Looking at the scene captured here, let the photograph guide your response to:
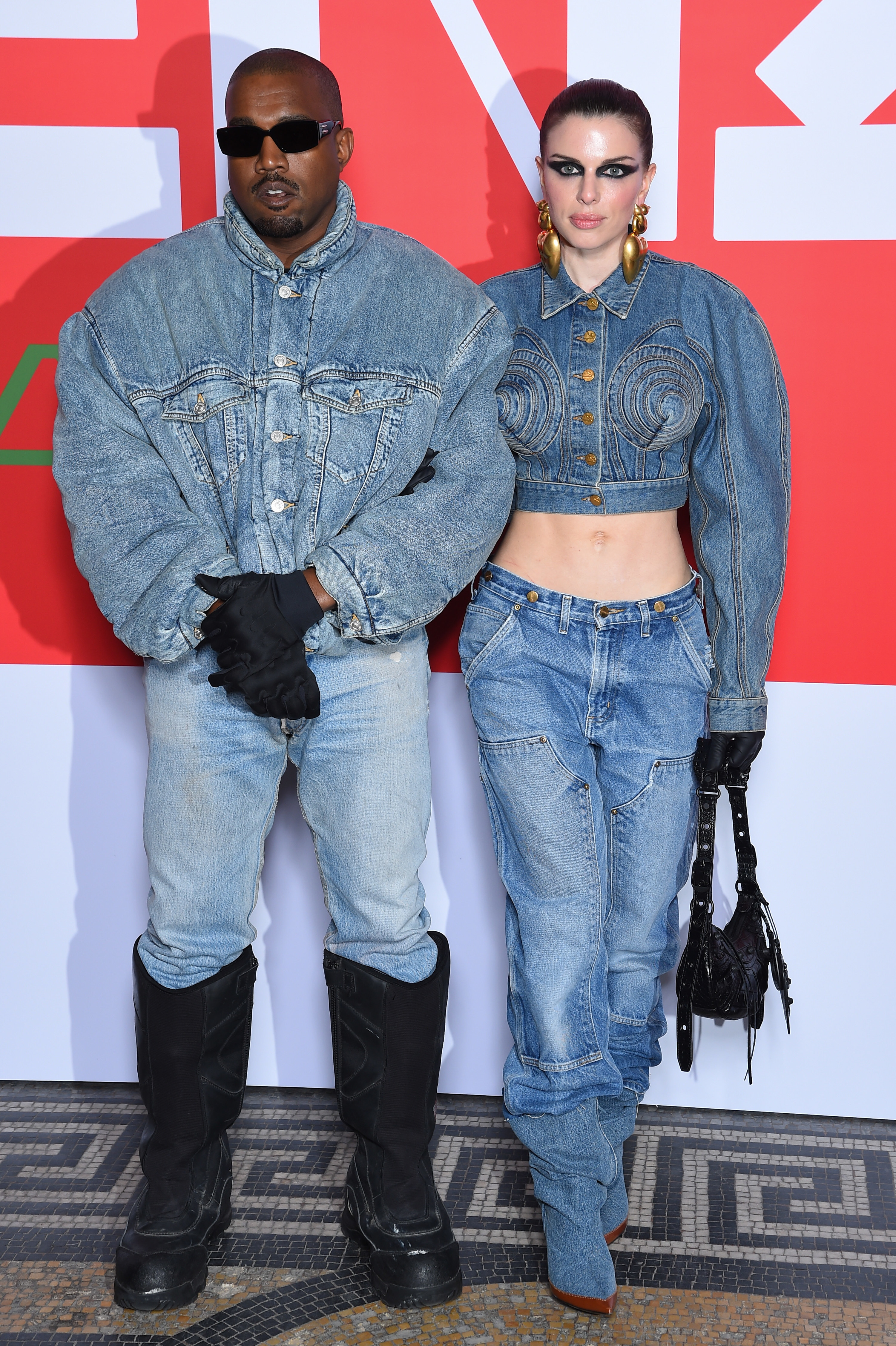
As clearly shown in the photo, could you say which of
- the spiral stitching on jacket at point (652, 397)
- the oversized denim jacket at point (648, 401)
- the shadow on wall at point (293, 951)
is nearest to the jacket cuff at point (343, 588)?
the oversized denim jacket at point (648, 401)

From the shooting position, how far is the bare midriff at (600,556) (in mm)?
1875

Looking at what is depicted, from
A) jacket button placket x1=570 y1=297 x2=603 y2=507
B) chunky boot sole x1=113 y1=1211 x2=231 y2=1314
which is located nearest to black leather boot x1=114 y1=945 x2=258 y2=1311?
chunky boot sole x1=113 y1=1211 x2=231 y2=1314

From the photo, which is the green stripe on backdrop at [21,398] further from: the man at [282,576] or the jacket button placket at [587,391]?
the jacket button placket at [587,391]

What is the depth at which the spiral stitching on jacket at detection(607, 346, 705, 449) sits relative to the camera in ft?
6.07

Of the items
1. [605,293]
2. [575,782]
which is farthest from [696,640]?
[605,293]

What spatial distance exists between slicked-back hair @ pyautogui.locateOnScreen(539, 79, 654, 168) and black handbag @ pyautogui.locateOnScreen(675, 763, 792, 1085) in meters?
0.95

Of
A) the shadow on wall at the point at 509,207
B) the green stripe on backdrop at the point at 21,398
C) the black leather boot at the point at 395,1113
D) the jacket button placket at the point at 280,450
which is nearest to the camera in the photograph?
the jacket button placket at the point at 280,450

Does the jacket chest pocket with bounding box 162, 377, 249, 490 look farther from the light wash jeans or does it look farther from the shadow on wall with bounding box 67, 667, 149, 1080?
the shadow on wall with bounding box 67, 667, 149, 1080

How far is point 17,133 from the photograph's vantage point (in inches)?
88.3

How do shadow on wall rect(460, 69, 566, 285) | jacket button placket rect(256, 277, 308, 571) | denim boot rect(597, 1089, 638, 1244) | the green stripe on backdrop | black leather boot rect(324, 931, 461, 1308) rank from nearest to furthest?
jacket button placket rect(256, 277, 308, 571) → black leather boot rect(324, 931, 461, 1308) → denim boot rect(597, 1089, 638, 1244) → shadow on wall rect(460, 69, 566, 285) → the green stripe on backdrop

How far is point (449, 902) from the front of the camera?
2404mm

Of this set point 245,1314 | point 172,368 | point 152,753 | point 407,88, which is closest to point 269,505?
point 172,368

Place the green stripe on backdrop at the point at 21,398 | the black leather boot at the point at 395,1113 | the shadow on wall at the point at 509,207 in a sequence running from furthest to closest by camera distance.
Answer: the green stripe on backdrop at the point at 21,398, the shadow on wall at the point at 509,207, the black leather boot at the point at 395,1113

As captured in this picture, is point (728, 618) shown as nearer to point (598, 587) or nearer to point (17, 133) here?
point (598, 587)
